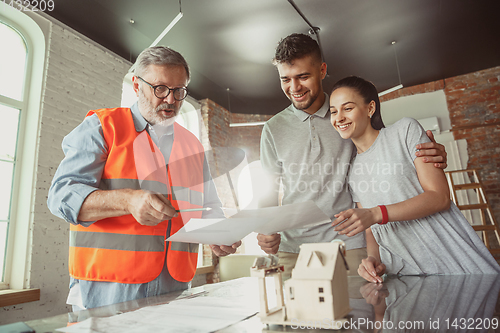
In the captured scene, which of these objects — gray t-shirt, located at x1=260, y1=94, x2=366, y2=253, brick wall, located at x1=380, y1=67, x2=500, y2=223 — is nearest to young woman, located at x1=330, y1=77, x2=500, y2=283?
gray t-shirt, located at x1=260, y1=94, x2=366, y2=253

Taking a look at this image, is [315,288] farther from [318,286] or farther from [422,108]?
[422,108]

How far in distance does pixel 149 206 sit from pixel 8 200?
3624 mm

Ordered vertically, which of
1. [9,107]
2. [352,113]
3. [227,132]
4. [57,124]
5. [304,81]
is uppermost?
[227,132]

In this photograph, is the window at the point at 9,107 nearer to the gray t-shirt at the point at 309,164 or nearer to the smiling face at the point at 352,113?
the gray t-shirt at the point at 309,164

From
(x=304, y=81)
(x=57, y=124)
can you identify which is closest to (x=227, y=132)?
(x=57, y=124)

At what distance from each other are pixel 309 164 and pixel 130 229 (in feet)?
3.41

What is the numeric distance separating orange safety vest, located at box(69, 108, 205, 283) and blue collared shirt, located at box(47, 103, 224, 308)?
3 cm

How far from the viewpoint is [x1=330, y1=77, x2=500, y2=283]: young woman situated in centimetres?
122

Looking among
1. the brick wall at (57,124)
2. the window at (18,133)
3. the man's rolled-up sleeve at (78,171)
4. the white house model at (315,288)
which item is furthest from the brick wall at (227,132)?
the white house model at (315,288)

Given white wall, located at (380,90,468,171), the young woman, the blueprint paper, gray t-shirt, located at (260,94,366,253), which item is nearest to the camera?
the blueprint paper

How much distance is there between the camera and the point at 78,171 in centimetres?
118

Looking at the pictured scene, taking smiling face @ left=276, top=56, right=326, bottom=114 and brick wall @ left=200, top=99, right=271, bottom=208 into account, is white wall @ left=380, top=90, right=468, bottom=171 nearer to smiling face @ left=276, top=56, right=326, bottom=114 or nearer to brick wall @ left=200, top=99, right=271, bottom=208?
brick wall @ left=200, top=99, right=271, bottom=208

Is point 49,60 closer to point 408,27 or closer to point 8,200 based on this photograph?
point 8,200

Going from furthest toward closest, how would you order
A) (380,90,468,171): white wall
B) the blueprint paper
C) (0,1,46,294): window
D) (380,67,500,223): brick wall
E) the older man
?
(380,90,468,171): white wall, (380,67,500,223): brick wall, (0,1,46,294): window, the older man, the blueprint paper
